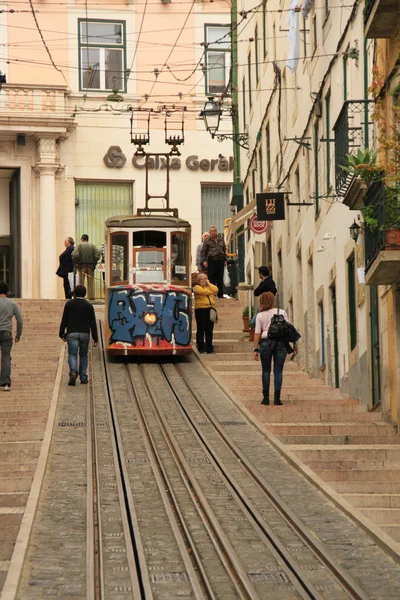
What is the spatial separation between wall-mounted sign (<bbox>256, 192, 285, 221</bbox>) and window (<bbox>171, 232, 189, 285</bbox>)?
1.86m

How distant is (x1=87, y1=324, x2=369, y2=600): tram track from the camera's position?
34.6 feet

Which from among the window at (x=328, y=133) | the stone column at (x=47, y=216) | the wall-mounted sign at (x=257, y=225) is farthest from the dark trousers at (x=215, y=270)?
the stone column at (x=47, y=216)

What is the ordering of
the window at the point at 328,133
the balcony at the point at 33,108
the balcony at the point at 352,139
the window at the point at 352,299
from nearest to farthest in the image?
the balcony at the point at 352,139
the window at the point at 352,299
the window at the point at 328,133
the balcony at the point at 33,108

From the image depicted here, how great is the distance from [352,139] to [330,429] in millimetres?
4012

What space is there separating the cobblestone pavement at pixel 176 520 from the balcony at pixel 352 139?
3.46 metres

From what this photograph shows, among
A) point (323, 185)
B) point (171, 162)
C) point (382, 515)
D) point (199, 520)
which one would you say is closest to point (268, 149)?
point (171, 162)

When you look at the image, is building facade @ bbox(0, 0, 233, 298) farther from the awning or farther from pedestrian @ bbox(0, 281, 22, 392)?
pedestrian @ bbox(0, 281, 22, 392)

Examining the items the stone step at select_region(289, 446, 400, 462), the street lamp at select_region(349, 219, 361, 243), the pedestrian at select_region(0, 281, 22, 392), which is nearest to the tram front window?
the pedestrian at select_region(0, 281, 22, 392)

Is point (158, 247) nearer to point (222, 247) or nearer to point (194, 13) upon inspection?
point (222, 247)

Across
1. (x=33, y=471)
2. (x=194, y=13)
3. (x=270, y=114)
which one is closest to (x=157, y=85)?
(x=194, y=13)

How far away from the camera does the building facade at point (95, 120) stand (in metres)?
43.2

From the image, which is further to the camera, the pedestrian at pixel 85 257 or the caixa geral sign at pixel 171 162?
the caixa geral sign at pixel 171 162

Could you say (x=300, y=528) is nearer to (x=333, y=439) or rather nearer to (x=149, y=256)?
(x=333, y=439)

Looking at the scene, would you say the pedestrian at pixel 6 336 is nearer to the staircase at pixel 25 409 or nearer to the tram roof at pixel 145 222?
the staircase at pixel 25 409
